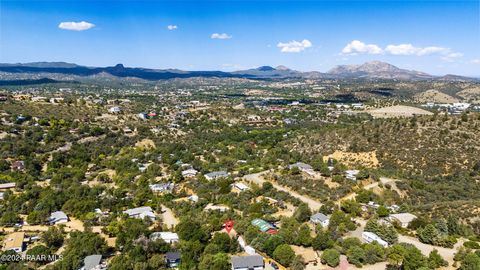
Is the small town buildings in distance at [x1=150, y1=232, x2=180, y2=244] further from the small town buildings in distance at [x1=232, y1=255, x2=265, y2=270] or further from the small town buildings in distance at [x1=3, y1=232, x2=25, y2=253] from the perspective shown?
the small town buildings in distance at [x1=3, y1=232, x2=25, y2=253]

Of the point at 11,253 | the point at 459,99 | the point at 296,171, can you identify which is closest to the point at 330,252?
the point at 296,171

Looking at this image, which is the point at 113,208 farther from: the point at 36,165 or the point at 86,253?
the point at 36,165

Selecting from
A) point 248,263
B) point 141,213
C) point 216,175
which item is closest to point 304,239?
point 248,263

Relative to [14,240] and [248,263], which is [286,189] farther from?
[14,240]

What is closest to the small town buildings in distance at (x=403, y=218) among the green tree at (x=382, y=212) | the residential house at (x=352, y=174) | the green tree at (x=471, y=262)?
the green tree at (x=382, y=212)

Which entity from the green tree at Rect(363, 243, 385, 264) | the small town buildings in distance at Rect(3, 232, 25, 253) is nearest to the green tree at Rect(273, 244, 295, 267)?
the green tree at Rect(363, 243, 385, 264)

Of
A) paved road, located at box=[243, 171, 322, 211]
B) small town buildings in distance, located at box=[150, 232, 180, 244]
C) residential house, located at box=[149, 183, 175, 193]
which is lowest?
residential house, located at box=[149, 183, 175, 193]

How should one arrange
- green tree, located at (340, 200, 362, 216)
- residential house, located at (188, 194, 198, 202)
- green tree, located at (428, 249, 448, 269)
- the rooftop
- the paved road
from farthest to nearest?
residential house, located at (188, 194, 198, 202)
the paved road
green tree, located at (340, 200, 362, 216)
the rooftop
green tree, located at (428, 249, 448, 269)
